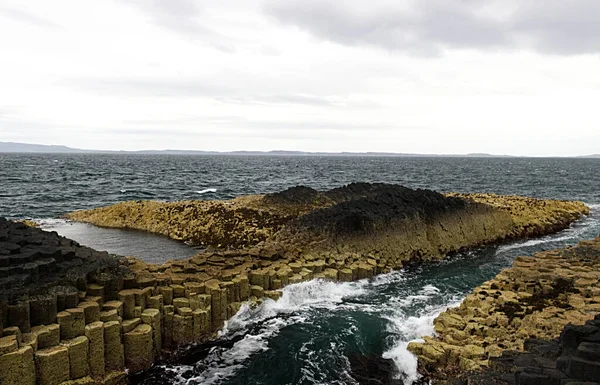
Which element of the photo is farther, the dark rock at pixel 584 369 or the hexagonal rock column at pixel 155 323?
the hexagonal rock column at pixel 155 323

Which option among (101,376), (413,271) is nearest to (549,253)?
(413,271)

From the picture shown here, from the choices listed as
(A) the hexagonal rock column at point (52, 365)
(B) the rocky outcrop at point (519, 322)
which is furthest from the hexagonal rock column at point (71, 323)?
(B) the rocky outcrop at point (519, 322)

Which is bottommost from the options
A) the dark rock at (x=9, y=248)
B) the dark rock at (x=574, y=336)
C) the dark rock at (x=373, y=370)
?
the dark rock at (x=373, y=370)

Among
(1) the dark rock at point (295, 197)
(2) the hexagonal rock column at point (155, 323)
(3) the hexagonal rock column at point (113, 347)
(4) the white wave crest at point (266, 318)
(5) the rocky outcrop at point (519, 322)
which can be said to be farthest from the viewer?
(1) the dark rock at point (295, 197)

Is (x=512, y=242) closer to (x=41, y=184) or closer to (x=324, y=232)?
(x=324, y=232)

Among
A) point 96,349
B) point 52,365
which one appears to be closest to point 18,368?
point 52,365

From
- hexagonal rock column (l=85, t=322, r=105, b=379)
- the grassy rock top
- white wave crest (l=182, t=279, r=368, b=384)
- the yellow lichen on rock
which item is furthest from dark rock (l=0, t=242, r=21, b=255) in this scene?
the yellow lichen on rock

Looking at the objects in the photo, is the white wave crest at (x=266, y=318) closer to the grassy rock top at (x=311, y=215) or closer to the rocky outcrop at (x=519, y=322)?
A: the grassy rock top at (x=311, y=215)
